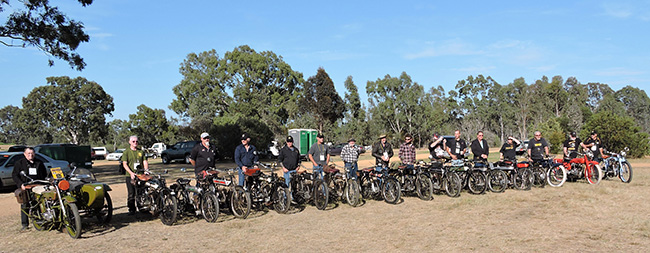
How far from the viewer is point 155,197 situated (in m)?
8.10

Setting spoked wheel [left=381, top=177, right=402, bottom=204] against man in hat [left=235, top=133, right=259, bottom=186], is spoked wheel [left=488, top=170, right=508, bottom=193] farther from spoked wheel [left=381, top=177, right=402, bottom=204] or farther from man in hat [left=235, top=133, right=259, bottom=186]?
man in hat [left=235, top=133, right=259, bottom=186]

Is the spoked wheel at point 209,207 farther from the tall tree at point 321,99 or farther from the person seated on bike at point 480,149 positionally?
the tall tree at point 321,99

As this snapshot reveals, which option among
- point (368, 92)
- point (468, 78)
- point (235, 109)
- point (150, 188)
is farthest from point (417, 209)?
point (468, 78)

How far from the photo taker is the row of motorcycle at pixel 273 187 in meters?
7.30

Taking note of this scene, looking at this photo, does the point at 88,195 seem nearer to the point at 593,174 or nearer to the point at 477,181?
the point at 477,181

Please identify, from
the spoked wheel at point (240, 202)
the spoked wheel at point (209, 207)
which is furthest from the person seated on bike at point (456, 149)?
the spoked wheel at point (209, 207)

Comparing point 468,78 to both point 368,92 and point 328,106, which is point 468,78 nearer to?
point 368,92

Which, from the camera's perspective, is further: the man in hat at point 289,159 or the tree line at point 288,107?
the tree line at point 288,107

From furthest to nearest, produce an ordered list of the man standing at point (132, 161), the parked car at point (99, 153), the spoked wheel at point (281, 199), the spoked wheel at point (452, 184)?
the parked car at point (99, 153)
the spoked wheel at point (452, 184)
the spoked wheel at point (281, 199)
the man standing at point (132, 161)

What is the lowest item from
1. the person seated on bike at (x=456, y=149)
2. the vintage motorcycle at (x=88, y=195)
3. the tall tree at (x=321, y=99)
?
the vintage motorcycle at (x=88, y=195)

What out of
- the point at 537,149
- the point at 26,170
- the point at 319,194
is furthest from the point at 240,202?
the point at 537,149

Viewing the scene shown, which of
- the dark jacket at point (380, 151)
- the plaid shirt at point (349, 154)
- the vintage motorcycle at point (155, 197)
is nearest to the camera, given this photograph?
the vintage motorcycle at point (155, 197)

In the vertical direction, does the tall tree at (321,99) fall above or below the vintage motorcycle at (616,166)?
above

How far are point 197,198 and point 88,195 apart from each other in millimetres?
1744
